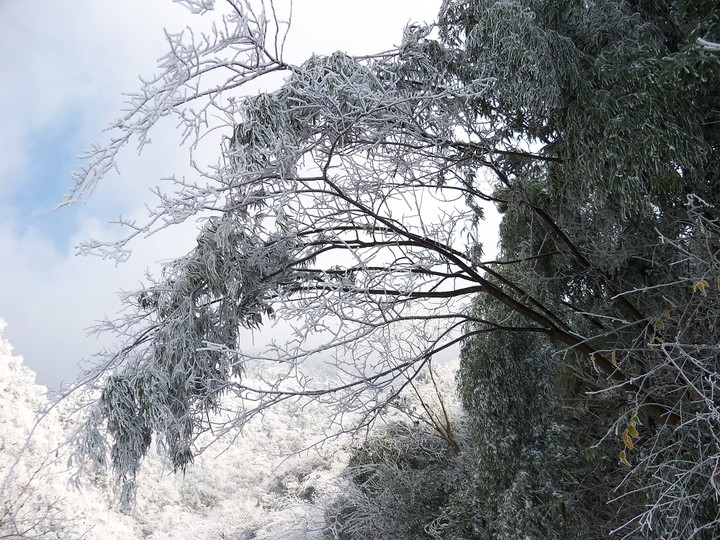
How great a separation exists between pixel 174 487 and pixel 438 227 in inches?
250

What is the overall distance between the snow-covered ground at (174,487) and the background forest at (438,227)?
8.53ft

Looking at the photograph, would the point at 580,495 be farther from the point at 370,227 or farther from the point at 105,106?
the point at 105,106

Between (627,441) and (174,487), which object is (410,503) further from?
(174,487)

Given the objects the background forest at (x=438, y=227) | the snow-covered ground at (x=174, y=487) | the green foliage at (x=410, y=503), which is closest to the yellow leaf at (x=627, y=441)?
the background forest at (x=438, y=227)

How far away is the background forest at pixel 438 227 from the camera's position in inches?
96.8

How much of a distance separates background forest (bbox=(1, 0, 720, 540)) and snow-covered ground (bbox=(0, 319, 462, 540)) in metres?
2.60

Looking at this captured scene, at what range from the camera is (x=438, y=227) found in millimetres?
3443

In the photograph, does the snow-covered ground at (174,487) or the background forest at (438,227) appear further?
the snow-covered ground at (174,487)

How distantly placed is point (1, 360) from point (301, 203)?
17.0 ft

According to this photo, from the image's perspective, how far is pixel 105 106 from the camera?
5781 millimetres

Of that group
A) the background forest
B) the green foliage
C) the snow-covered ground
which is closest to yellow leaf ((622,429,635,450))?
the background forest

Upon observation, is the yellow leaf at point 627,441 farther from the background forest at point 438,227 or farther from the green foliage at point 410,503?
the green foliage at point 410,503

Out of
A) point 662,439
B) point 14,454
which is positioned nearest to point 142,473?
point 14,454

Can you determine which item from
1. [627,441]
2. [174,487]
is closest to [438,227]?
[627,441]
